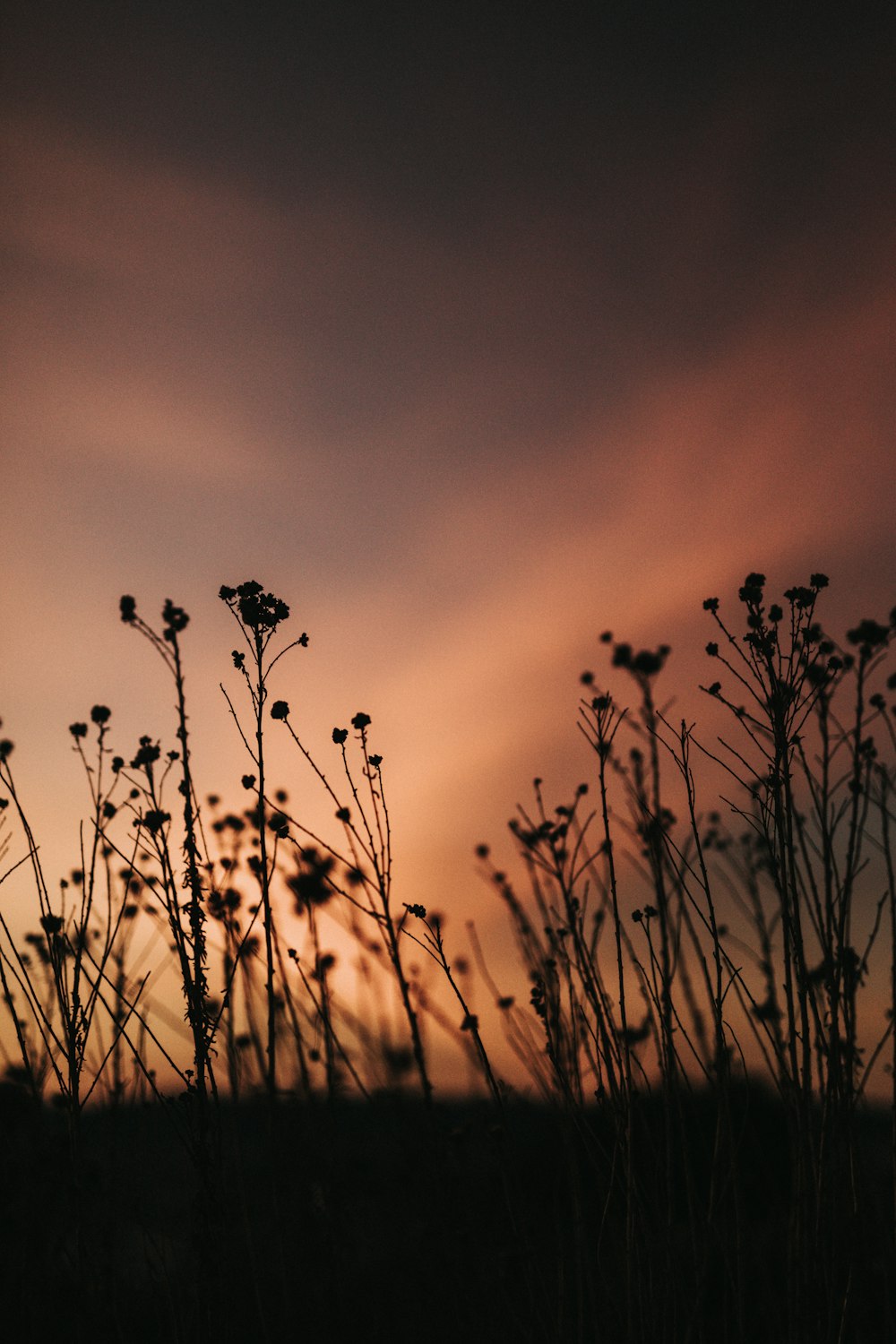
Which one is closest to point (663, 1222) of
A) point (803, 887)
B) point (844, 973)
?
point (844, 973)

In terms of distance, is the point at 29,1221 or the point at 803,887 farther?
the point at 29,1221

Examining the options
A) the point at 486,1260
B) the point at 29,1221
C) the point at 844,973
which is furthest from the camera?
the point at 486,1260

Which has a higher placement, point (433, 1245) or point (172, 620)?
point (172, 620)

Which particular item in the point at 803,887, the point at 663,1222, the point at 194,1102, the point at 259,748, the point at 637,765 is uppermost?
the point at 259,748

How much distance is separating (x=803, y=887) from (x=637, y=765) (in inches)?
28.0

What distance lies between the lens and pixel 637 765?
7.25 ft

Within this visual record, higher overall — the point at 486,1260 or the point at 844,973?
the point at 844,973

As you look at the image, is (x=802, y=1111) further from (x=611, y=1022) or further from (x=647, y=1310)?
(x=647, y=1310)

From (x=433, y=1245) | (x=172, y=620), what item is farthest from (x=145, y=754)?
(x=433, y=1245)

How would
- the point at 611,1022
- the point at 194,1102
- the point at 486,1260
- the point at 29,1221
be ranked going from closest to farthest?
1. the point at 611,1022
2. the point at 194,1102
3. the point at 29,1221
4. the point at 486,1260

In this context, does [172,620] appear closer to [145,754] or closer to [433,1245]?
[145,754]

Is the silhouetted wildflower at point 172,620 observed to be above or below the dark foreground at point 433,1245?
above

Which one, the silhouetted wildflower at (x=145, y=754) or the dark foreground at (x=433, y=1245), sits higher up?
the silhouetted wildflower at (x=145, y=754)

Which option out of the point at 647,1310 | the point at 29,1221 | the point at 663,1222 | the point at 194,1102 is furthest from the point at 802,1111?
the point at 29,1221
